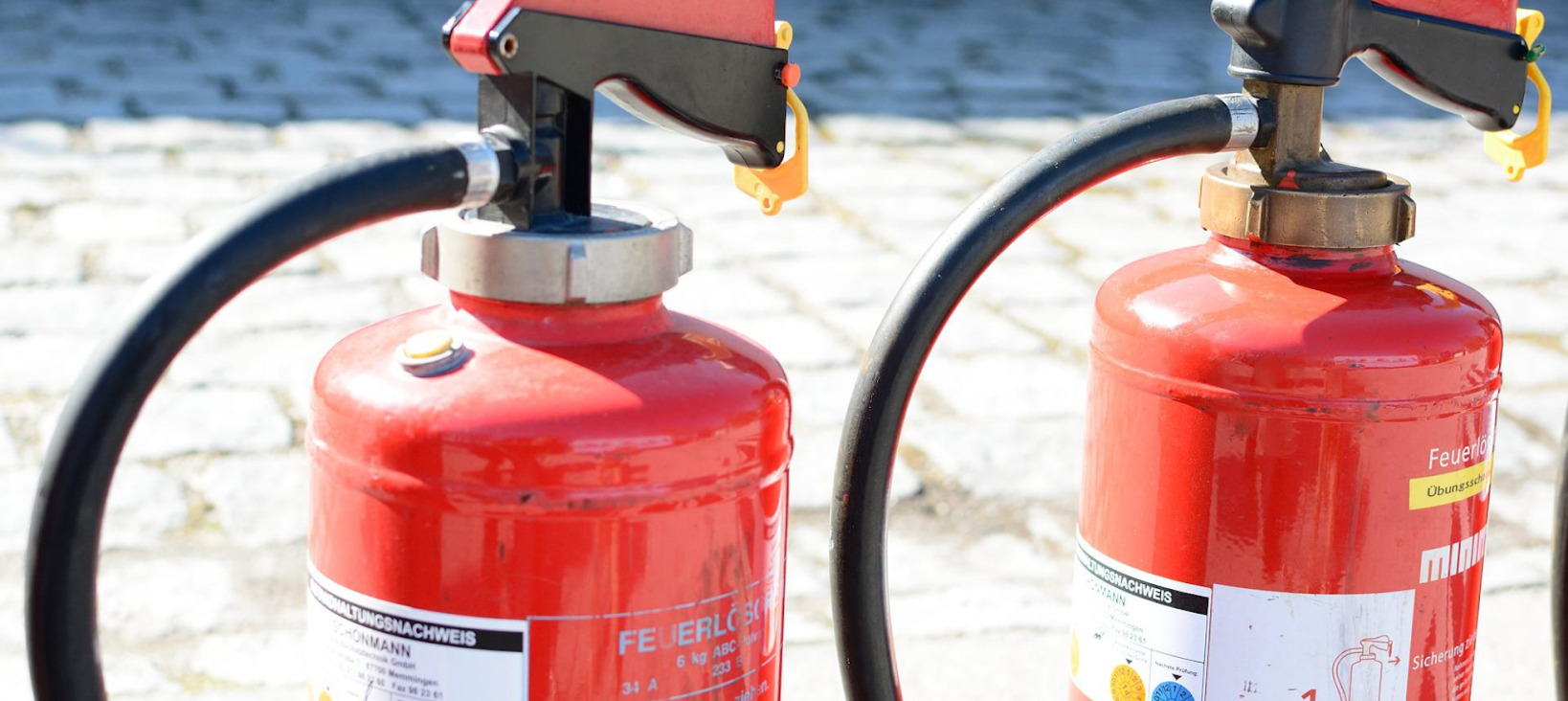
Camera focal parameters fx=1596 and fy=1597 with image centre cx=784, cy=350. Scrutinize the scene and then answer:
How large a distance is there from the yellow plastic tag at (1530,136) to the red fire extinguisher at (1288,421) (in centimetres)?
8

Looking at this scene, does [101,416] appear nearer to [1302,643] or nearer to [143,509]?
[1302,643]

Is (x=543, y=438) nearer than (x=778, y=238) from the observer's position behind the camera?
Yes

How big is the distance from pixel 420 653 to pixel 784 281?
1.85 meters

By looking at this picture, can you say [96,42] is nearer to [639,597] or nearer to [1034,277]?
[1034,277]

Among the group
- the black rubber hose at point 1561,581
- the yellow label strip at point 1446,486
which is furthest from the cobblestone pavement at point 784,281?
the yellow label strip at point 1446,486

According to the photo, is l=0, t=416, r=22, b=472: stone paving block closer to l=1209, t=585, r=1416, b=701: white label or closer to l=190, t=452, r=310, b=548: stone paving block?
l=190, t=452, r=310, b=548: stone paving block

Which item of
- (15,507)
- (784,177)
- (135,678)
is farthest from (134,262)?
(784,177)

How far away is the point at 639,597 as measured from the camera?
0.81 m

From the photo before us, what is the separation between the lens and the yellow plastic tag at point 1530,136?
3.49 ft

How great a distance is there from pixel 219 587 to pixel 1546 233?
7.96 ft

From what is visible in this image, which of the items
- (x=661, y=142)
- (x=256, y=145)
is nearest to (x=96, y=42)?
(x=256, y=145)

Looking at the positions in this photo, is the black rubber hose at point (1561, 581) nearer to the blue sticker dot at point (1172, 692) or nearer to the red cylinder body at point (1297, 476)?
the red cylinder body at point (1297, 476)

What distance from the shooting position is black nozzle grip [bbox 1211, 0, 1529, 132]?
0.94 m

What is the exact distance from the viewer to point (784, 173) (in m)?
0.97
